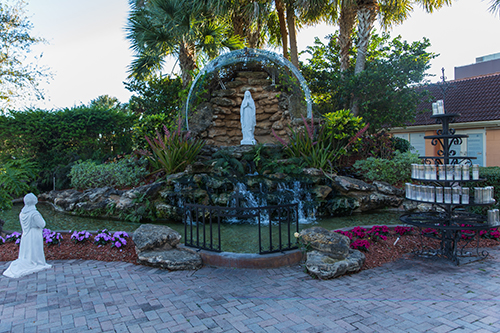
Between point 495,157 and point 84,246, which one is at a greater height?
point 495,157

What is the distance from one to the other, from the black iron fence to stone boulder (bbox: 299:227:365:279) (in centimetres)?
33

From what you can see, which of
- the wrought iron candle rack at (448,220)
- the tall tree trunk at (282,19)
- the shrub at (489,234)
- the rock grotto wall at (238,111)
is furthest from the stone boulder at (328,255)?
the tall tree trunk at (282,19)

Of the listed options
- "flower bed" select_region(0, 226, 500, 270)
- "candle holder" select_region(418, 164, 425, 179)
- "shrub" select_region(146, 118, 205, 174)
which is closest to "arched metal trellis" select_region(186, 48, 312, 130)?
"shrub" select_region(146, 118, 205, 174)

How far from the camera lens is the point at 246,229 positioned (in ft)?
23.4

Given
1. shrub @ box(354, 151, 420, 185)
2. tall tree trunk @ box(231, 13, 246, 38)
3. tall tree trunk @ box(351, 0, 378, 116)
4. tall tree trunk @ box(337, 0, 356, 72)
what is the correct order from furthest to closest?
tall tree trunk @ box(231, 13, 246, 38), tall tree trunk @ box(337, 0, 356, 72), tall tree trunk @ box(351, 0, 378, 116), shrub @ box(354, 151, 420, 185)

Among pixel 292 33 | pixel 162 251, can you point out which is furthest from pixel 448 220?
pixel 292 33

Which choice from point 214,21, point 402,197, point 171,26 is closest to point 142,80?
point 171,26

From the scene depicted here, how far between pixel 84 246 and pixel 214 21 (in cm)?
1104

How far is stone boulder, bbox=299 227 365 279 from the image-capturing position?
165 inches

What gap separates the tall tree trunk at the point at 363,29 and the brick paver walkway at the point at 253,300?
32.0ft

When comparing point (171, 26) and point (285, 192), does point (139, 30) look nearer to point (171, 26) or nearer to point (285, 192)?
point (171, 26)

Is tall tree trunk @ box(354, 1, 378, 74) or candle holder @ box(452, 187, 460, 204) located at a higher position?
tall tree trunk @ box(354, 1, 378, 74)

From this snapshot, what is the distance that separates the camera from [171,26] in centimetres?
1244

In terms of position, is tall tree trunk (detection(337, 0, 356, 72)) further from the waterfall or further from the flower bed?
the flower bed
